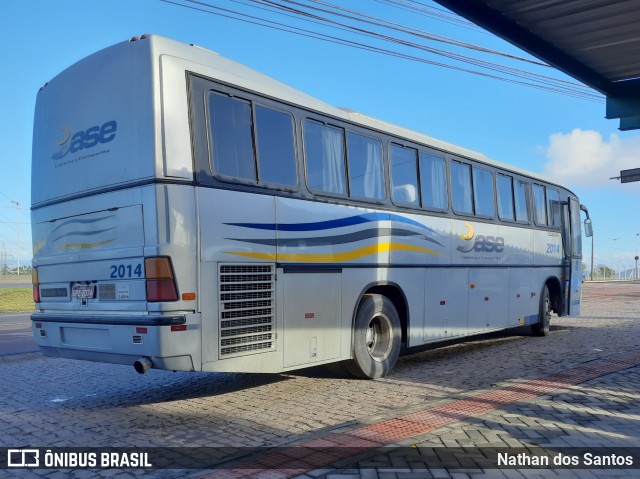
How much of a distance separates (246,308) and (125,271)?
128 cm

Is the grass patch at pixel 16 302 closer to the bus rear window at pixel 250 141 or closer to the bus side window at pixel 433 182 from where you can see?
the bus side window at pixel 433 182

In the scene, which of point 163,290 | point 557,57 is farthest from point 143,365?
point 557,57

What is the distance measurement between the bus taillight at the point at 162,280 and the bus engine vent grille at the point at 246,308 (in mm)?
553

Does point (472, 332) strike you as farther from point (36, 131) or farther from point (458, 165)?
point (36, 131)

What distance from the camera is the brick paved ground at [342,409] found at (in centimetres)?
500

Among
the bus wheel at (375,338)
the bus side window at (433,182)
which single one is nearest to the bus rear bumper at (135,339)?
the bus wheel at (375,338)

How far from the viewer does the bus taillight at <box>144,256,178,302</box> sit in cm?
551

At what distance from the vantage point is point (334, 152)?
768cm

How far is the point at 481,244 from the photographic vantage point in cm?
1064

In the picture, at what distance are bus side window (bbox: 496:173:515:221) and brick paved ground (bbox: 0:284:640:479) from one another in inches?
119

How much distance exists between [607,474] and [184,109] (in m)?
4.84

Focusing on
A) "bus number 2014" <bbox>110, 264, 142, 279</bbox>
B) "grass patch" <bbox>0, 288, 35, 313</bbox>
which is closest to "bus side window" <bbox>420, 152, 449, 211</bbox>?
"bus number 2014" <bbox>110, 264, 142, 279</bbox>

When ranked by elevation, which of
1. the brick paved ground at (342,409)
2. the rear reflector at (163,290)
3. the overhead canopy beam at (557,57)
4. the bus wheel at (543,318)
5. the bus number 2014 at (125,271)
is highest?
the overhead canopy beam at (557,57)

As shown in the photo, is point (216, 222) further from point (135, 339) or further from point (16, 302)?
point (16, 302)
